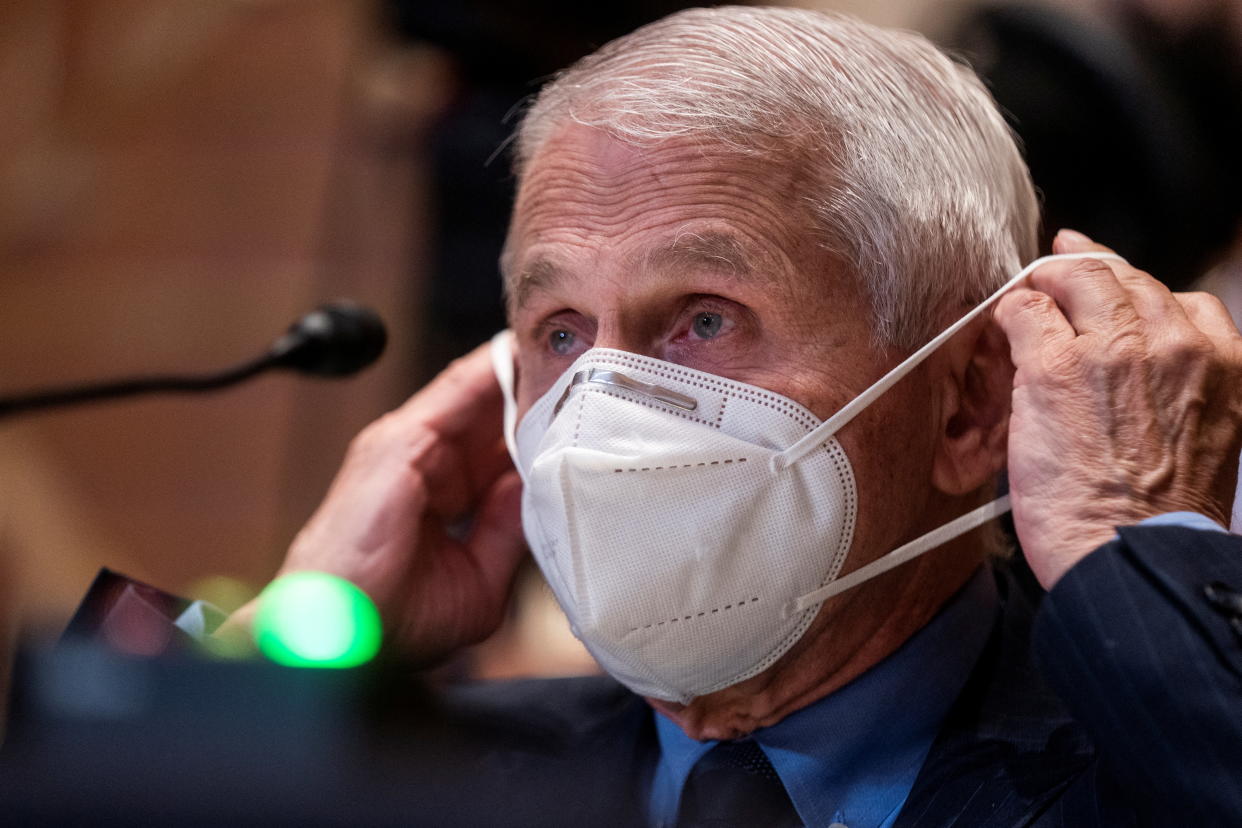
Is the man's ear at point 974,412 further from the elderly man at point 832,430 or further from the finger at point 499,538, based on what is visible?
the finger at point 499,538

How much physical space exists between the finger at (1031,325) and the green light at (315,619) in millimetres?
1075

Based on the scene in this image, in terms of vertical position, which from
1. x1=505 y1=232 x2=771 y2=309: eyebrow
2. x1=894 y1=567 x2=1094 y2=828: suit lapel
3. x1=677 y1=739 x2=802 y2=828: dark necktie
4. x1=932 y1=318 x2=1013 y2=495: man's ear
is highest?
x1=505 y1=232 x2=771 y2=309: eyebrow

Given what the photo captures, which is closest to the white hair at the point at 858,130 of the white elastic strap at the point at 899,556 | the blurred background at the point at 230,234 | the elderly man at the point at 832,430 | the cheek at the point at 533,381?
the elderly man at the point at 832,430

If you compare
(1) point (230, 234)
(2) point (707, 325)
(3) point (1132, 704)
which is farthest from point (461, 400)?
(1) point (230, 234)

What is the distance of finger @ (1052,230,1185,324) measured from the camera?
1411 mm

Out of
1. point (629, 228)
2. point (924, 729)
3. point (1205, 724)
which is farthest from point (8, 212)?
point (1205, 724)

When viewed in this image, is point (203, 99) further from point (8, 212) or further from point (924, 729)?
point (924, 729)

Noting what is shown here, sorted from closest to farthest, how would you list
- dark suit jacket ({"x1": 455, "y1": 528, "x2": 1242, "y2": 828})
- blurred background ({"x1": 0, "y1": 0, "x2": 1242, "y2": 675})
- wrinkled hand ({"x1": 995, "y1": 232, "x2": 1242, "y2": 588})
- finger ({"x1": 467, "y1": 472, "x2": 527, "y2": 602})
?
dark suit jacket ({"x1": 455, "y1": 528, "x2": 1242, "y2": 828}), wrinkled hand ({"x1": 995, "y1": 232, "x2": 1242, "y2": 588}), finger ({"x1": 467, "y1": 472, "x2": 527, "y2": 602}), blurred background ({"x1": 0, "y1": 0, "x2": 1242, "y2": 675})

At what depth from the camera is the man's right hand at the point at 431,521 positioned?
6.85 ft

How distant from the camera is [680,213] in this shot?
1.61m

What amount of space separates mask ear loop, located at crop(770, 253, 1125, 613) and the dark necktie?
24 cm

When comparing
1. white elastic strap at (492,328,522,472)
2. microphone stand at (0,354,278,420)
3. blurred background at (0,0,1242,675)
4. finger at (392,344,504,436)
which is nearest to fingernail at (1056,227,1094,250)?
white elastic strap at (492,328,522,472)

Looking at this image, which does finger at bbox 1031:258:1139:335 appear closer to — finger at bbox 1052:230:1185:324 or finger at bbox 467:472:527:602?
finger at bbox 1052:230:1185:324

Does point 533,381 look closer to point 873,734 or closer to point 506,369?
point 506,369
